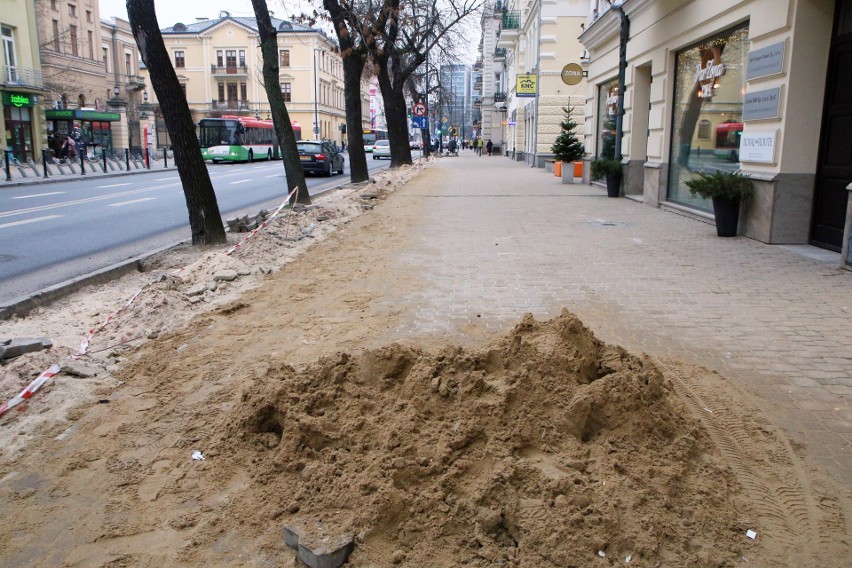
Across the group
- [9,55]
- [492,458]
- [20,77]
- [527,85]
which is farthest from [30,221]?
[9,55]

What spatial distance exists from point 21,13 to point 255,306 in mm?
43979

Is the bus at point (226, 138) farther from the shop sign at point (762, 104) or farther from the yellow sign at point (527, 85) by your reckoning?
the shop sign at point (762, 104)

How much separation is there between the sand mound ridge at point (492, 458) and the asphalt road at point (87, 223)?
15.2ft

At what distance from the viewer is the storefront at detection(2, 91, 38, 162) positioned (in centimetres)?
4050

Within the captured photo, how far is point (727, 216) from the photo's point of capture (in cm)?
1098

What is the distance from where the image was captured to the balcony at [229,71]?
89.2m

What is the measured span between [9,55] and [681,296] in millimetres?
45516

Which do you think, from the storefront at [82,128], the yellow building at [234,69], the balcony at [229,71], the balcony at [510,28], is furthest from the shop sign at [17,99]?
the balcony at [229,71]

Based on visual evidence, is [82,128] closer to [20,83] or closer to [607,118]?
[20,83]

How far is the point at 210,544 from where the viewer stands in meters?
2.99

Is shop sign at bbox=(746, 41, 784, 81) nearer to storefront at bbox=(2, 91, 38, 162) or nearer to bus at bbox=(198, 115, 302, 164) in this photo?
bus at bbox=(198, 115, 302, 164)

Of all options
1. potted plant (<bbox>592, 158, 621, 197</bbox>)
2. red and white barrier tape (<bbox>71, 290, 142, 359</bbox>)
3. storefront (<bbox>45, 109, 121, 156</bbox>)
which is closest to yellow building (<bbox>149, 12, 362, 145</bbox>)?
storefront (<bbox>45, 109, 121, 156</bbox>)

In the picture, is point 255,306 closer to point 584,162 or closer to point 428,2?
point 584,162

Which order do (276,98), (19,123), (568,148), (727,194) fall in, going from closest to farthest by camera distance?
(727,194)
(276,98)
(568,148)
(19,123)
